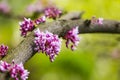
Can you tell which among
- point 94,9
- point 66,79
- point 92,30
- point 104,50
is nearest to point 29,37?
point 92,30

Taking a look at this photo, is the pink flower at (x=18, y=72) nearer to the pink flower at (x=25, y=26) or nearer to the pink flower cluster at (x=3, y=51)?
the pink flower cluster at (x=3, y=51)

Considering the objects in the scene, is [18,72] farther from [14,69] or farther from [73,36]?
[73,36]

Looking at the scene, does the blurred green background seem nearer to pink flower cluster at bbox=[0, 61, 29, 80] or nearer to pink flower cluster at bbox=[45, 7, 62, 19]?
pink flower cluster at bbox=[45, 7, 62, 19]

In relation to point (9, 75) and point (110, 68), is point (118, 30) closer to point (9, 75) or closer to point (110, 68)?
point (9, 75)

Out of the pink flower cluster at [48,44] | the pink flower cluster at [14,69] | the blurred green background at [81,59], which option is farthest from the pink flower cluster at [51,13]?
the blurred green background at [81,59]

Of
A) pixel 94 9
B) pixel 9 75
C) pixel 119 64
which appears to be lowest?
pixel 9 75

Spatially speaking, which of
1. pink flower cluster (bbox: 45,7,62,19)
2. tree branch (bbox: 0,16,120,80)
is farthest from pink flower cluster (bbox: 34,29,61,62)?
pink flower cluster (bbox: 45,7,62,19)
